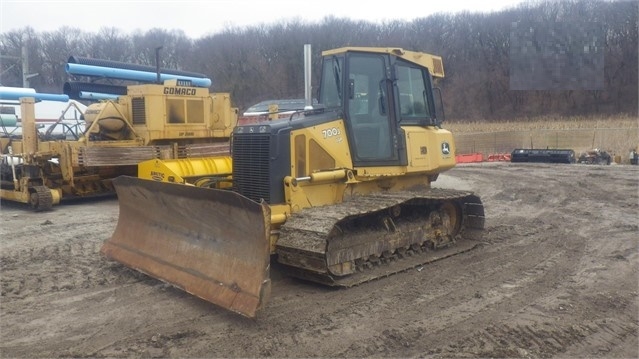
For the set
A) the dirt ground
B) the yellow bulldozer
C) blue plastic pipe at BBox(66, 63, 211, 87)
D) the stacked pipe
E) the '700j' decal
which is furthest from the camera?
the stacked pipe

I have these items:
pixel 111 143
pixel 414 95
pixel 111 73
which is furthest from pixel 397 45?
pixel 414 95

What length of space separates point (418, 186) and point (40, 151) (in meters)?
8.82

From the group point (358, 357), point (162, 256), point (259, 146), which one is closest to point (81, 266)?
point (162, 256)

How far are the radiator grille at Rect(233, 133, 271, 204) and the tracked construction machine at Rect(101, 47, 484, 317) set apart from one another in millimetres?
12

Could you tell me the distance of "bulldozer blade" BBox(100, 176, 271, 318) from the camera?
17.0ft

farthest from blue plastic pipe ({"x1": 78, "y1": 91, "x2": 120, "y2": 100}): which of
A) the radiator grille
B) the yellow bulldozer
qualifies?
the radiator grille

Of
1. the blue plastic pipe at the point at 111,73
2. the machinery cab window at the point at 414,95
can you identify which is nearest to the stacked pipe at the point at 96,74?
the blue plastic pipe at the point at 111,73

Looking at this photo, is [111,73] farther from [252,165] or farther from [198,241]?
[198,241]

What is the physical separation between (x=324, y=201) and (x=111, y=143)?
25.4ft

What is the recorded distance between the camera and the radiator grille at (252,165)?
643 cm

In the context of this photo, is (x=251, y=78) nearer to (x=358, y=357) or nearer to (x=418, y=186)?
(x=418, y=186)

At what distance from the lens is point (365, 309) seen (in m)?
Result: 5.40

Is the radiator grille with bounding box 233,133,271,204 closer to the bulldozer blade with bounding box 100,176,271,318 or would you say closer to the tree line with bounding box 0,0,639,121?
the bulldozer blade with bounding box 100,176,271,318

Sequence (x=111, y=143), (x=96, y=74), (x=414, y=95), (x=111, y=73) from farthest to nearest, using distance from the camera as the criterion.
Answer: (x=111, y=73)
(x=96, y=74)
(x=111, y=143)
(x=414, y=95)
